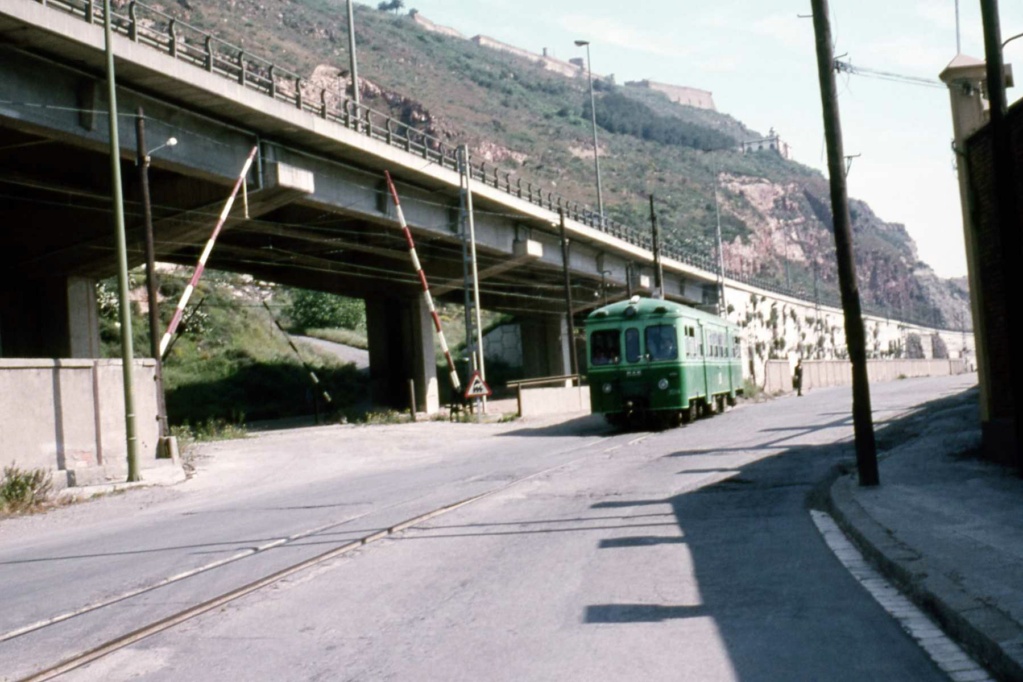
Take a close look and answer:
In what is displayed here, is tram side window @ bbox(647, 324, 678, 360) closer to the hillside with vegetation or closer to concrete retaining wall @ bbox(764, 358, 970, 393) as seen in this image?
concrete retaining wall @ bbox(764, 358, 970, 393)

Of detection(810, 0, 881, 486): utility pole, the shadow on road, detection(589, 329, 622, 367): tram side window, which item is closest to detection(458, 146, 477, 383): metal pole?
detection(589, 329, 622, 367): tram side window

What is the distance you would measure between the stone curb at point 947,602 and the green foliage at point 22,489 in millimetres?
13049

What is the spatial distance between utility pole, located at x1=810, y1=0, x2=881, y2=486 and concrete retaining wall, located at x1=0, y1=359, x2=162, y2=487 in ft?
45.3

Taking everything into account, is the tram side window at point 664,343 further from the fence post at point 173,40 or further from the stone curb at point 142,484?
the fence post at point 173,40

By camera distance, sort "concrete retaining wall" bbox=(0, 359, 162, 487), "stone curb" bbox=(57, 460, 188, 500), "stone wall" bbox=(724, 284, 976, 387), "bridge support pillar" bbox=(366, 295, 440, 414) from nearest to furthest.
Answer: "concrete retaining wall" bbox=(0, 359, 162, 487) < "stone curb" bbox=(57, 460, 188, 500) < "bridge support pillar" bbox=(366, 295, 440, 414) < "stone wall" bbox=(724, 284, 976, 387)

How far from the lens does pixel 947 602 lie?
21.5 feet

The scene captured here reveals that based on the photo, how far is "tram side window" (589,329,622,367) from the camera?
30.7 meters

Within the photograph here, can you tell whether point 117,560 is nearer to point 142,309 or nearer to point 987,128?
point 987,128

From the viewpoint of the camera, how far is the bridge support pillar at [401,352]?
5294 centimetres

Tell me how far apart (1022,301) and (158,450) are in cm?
1865

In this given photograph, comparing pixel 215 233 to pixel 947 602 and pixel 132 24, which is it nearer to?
pixel 132 24

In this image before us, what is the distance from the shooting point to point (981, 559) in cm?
784

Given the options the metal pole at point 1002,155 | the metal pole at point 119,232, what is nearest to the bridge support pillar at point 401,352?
the metal pole at point 119,232

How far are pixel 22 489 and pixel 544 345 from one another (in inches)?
2405
